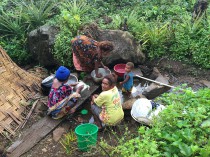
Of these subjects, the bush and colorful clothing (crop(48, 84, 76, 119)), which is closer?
the bush

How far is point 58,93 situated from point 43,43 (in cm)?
243

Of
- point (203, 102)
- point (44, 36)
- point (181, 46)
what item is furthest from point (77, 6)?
point (203, 102)

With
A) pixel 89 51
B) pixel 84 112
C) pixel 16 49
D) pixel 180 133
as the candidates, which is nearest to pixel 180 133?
pixel 180 133

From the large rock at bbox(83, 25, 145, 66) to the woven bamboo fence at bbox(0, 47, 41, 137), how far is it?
1.78 meters

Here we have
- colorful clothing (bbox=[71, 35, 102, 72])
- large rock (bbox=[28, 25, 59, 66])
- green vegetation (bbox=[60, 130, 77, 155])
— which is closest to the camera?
green vegetation (bbox=[60, 130, 77, 155])

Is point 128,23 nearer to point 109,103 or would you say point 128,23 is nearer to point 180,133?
point 109,103

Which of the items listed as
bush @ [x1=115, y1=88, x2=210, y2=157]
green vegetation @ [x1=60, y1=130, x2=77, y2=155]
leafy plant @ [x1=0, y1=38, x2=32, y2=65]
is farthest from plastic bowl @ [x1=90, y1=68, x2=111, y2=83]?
bush @ [x1=115, y1=88, x2=210, y2=157]

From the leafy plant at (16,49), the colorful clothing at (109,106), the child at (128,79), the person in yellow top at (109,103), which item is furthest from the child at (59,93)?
the leafy plant at (16,49)

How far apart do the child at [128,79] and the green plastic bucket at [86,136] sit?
4.56ft

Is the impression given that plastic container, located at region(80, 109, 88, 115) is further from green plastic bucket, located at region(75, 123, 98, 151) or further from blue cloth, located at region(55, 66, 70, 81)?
green plastic bucket, located at region(75, 123, 98, 151)

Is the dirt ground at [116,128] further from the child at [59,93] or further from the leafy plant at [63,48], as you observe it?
the leafy plant at [63,48]

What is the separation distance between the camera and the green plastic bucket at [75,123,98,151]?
4273 mm

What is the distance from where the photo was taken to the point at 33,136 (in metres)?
4.96

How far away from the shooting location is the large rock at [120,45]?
663cm
